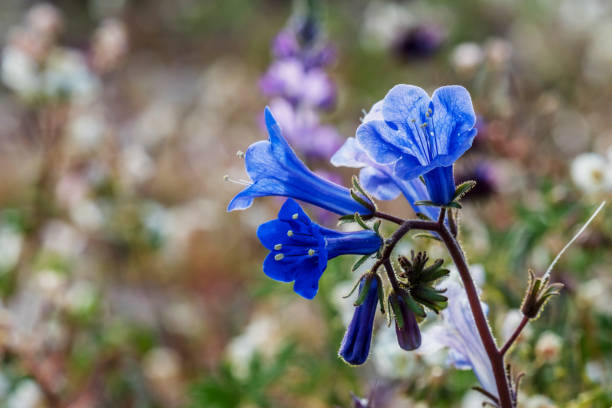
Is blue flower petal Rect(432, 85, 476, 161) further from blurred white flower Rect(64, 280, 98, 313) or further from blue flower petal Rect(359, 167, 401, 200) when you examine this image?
blurred white flower Rect(64, 280, 98, 313)

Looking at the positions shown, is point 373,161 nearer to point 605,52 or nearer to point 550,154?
point 550,154

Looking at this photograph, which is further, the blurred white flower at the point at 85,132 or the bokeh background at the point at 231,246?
the blurred white flower at the point at 85,132

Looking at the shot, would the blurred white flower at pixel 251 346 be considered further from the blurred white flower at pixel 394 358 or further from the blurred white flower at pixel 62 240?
the blurred white flower at pixel 62 240

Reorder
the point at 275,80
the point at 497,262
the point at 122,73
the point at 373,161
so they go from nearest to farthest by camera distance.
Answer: the point at 373,161
the point at 497,262
the point at 275,80
the point at 122,73

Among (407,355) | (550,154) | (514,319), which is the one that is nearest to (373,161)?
(514,319)

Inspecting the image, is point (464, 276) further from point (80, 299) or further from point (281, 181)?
point (80, 299)

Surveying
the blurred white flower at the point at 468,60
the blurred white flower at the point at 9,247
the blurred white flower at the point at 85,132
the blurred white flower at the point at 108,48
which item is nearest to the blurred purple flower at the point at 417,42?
the blurred white flower at the point at 468,60
